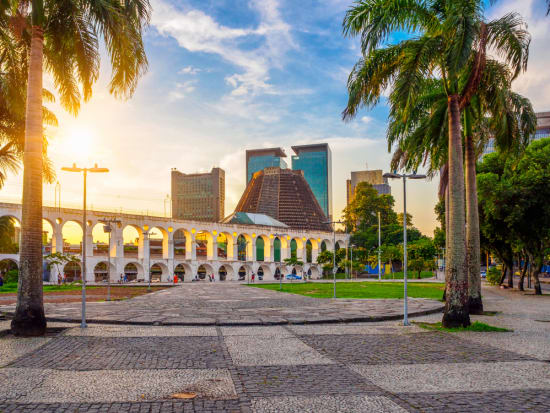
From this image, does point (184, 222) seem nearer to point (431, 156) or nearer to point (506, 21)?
point (431, 156)

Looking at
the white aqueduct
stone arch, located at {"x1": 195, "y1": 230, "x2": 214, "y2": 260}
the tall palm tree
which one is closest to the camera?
the tall palm tree

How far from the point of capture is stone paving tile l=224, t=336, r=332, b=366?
7.95 meters

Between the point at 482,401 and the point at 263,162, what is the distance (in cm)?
17889

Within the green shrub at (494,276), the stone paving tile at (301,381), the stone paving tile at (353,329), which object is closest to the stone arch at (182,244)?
the green shrub at (494,276)

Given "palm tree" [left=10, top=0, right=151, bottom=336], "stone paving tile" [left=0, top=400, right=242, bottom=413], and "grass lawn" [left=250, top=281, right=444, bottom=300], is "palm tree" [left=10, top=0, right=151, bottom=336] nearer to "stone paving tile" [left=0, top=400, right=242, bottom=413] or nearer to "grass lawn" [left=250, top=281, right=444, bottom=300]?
"stone paving tile" [left=0, top=400, right=242, bottom=413]

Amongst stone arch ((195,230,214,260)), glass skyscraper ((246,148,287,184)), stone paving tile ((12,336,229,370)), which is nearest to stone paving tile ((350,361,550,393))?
stone paving tile ((12,336,229,370))

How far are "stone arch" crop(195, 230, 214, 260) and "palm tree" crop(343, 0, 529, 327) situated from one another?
179ft

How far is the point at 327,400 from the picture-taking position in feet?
18.5

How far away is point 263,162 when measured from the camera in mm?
183250

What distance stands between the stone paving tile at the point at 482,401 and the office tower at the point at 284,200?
370 ft

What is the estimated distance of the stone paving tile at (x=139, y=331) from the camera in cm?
1087

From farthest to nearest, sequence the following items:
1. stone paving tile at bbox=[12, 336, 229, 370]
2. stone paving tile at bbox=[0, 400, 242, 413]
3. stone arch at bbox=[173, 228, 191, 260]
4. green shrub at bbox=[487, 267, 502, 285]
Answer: stone arch at bbox=[173, 228, 191, 260], green shrub at bbox=[487, 267, 502, 285], stone paving tile at bbox=[12, 336, 229, 370], stone paving tile at bbox=[0, 400, 242, 413]

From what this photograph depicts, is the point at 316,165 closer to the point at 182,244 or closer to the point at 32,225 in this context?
the point at 182,244

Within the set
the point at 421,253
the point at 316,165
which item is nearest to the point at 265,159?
the point at 316,165
